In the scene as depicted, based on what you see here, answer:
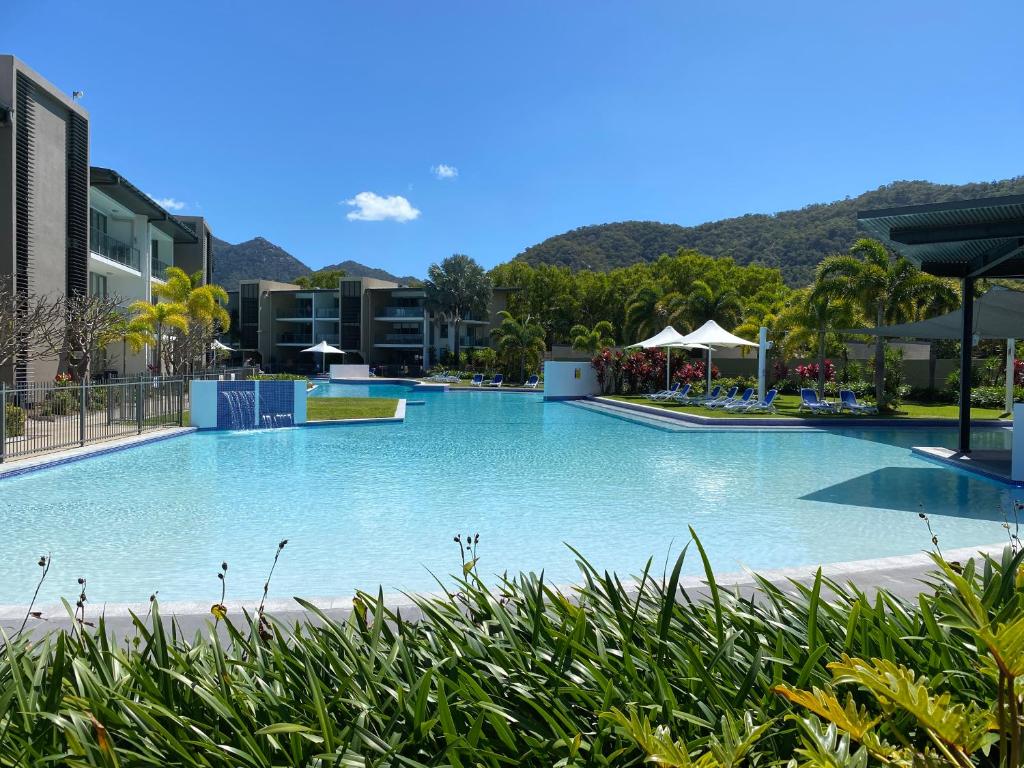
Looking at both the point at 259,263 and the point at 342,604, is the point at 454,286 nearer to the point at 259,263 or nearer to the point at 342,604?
the point at 342,604

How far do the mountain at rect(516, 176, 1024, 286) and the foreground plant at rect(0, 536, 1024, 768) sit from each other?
7140cm

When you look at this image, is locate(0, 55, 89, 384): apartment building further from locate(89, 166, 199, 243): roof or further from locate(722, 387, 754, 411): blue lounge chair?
locate(722, 387, 754, 411): blue lounge chair

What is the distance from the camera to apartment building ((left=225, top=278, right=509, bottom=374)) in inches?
2594

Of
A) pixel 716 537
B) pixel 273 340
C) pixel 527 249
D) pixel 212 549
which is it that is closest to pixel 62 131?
pixel 212 549

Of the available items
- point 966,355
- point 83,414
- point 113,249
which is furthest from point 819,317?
Answer: point 113,249

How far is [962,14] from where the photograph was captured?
15.7m

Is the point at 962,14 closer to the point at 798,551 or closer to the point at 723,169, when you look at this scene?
the point at 798,551

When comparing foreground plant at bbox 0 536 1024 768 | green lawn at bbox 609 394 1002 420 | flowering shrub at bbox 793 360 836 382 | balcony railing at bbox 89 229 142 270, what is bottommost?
green lawn at bbox 609 394 1002 420

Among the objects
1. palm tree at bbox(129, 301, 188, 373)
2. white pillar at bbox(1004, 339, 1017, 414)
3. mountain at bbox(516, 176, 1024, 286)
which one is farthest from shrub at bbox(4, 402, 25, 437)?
mountain at bbox(516, 176, 1024, 286)

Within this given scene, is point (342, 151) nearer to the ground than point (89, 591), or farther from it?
farther from it

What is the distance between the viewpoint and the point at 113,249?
1115 inches

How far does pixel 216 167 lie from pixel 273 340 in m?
31.7

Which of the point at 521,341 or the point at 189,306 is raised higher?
the point at 189,306

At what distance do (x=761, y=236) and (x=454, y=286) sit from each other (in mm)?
40934
